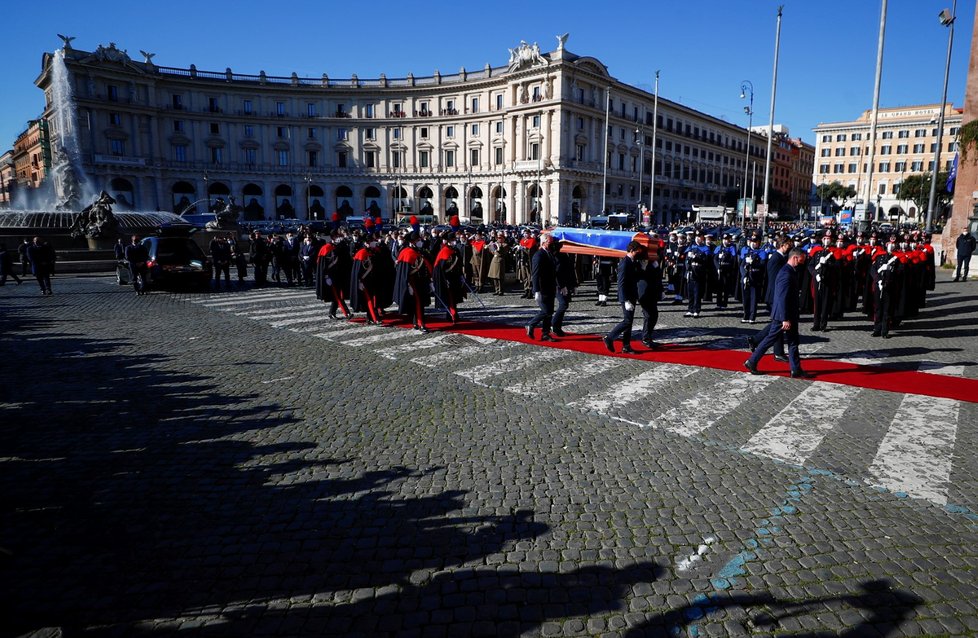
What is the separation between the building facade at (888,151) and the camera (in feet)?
297

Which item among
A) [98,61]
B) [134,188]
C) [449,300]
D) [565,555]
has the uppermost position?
[98,61]

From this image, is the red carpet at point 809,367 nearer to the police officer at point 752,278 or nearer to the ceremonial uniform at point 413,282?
the ceremonial uniform at point 413,282

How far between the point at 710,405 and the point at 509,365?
127 inches

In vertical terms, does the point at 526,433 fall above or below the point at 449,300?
below

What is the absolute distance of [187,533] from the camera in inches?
167

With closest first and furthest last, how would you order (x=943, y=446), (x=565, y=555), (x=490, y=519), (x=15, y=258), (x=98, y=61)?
(x=565, y=555) < (x=490, y=519) < (x=943, y=446) < (x=15, y=258) < (x=98, y=61)

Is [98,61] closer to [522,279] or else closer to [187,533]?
[522,279]

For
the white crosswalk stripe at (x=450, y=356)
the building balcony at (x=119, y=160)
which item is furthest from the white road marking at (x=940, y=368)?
the building balcony at (x=119, y=160)

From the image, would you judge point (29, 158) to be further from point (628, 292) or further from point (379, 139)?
point (628, 292)

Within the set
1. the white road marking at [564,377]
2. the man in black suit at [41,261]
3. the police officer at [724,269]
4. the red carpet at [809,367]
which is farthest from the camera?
the man in black suit at [41,261]

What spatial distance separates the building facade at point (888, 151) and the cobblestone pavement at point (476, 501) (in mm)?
97196

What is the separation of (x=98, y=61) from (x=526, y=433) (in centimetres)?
8309

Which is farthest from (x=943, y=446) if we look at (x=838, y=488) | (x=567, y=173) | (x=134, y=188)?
(x=134, y=188)

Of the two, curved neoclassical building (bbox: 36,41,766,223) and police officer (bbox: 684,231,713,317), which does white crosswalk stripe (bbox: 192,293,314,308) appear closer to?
police officer (bbox: 684,231,713,317)
